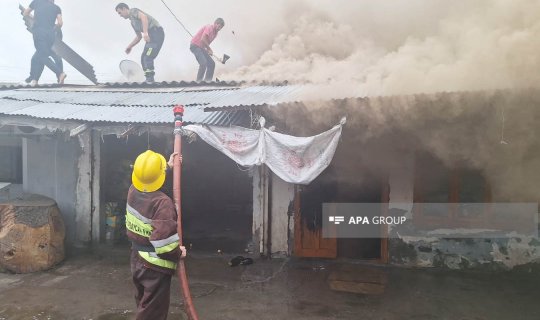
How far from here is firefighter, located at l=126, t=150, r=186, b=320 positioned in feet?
12.4

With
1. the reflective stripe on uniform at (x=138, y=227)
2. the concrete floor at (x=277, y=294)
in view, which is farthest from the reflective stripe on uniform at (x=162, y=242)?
the concrete floor at (x=277, y=294)

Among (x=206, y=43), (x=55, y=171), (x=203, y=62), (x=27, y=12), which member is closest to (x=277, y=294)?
(x=55, y=171)

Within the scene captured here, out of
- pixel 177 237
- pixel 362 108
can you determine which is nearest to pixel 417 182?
pixel 362 108

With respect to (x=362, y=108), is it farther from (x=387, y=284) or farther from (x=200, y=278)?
(x=200, y=278)

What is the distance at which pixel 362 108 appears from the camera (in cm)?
582

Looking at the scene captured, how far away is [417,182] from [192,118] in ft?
15.0

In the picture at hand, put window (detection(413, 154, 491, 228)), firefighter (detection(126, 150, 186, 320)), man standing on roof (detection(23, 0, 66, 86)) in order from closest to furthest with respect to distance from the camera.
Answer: firefighter (detection(126, 150, 186, 320)), window (detection(413, 154, 491, 228)), man standing on roof (detection(23, 0, 66, 86))

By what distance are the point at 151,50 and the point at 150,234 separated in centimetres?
929

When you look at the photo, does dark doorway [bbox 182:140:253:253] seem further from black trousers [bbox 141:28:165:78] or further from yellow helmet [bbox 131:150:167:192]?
yellow helmet [bbox 131:150:167:192]

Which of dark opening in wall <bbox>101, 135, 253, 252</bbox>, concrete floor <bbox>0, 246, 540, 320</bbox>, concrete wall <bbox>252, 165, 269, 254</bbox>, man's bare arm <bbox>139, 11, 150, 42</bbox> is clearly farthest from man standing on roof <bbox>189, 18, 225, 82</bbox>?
concrete floor <bbox>0, 246, 540, 320</bbox>

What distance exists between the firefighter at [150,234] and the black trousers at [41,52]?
10178 mm

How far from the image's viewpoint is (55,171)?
8.91 meters

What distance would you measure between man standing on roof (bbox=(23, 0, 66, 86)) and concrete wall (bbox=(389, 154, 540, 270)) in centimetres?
1059

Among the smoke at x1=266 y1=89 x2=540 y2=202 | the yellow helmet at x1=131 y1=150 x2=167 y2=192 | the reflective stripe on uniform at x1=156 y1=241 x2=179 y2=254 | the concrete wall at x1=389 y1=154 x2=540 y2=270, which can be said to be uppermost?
the smoke at x1=266 y1=89 x2=540 y2=202
